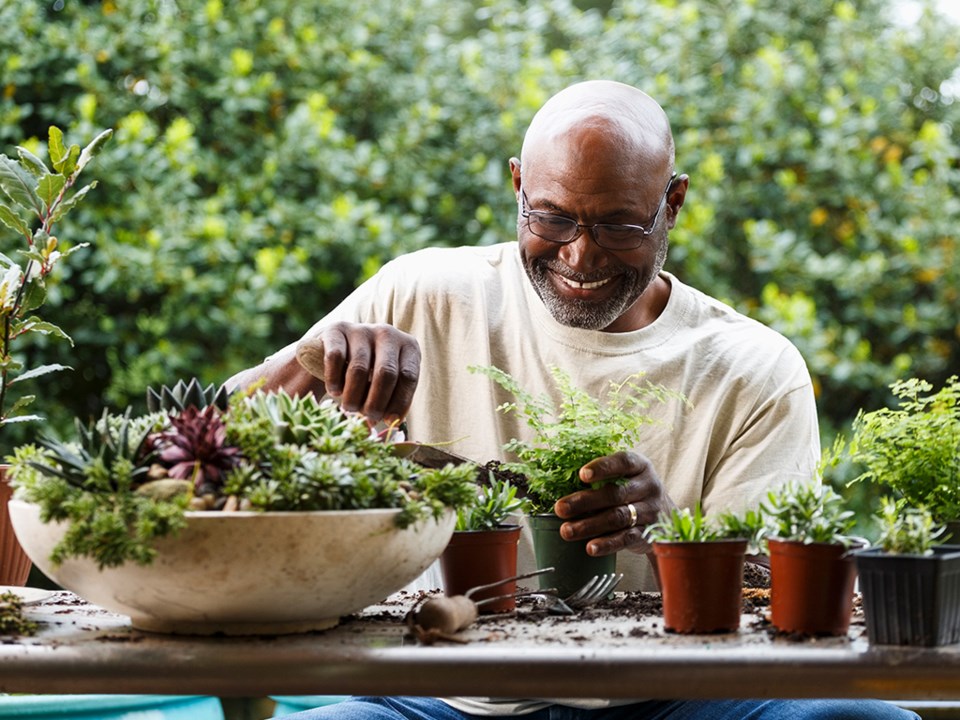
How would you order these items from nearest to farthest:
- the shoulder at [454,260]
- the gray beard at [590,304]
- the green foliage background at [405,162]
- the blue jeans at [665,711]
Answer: the blue jeans at [665,711], the gray beard at [590,304], the shoulder at [454,260], the green foliage background at [405,162]

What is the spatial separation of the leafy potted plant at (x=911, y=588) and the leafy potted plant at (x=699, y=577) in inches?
6.8

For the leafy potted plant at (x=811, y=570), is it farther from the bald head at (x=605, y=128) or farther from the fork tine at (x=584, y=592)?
the bald head at (x=605, y=128)

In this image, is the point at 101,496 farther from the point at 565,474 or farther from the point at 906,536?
the point at 906,536

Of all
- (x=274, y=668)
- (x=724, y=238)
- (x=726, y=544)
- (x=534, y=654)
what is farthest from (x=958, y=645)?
(x=724, y=238)

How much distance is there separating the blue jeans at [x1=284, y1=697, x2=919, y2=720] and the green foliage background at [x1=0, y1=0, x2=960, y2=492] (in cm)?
233

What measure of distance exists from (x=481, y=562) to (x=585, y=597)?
182 mm

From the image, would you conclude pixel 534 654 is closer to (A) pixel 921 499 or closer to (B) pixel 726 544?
(B) pixel 726 544

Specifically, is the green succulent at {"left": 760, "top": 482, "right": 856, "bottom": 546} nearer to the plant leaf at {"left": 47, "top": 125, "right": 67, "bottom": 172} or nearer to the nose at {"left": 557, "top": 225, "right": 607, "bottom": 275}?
the nose at {"left": 557, "top": 225, "right": 607, "bottom": 275}

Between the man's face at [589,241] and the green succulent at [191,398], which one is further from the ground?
the man's face at [589,241]

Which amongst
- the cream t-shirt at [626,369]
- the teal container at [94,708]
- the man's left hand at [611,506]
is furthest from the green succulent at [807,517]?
the teal container at [94,708]

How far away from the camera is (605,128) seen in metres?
2.72

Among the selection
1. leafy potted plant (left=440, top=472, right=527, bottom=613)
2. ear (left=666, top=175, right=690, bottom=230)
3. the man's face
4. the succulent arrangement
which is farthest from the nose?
the succulent arrangement

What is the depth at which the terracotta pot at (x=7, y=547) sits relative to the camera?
7.05ft

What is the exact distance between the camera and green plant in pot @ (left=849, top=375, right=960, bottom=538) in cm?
195
